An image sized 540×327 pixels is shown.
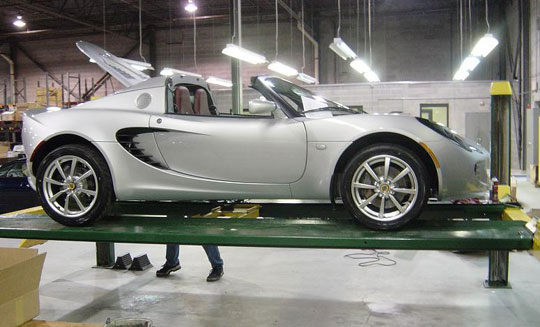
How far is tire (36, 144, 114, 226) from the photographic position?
11.7ft

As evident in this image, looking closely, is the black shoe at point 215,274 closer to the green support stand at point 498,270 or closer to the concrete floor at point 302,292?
the concrete floor at point 302,292

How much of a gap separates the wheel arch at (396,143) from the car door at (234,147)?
0.29 metres

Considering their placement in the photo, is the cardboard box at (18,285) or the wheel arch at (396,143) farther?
the cardboard box at (18,285)

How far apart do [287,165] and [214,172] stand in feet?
1.78

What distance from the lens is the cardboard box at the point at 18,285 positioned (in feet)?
11.0

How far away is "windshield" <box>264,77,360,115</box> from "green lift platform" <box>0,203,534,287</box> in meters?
0.84

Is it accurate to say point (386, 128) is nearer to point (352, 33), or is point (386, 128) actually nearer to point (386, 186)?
point (386, 186)

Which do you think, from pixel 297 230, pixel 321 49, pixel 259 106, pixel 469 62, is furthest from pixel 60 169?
pixel 321 49

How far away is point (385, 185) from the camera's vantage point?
3148 millimetres

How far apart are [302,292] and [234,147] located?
2400 mm

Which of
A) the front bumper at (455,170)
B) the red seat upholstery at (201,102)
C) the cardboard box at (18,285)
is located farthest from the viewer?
the red seat upholstery at (201,102)

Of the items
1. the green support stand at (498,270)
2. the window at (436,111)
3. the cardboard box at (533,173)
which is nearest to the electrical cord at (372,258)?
the green support stand at (498,270)

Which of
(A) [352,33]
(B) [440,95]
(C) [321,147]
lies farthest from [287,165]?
(A) [352,33]

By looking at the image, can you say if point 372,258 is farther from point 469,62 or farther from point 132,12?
point 132,12
